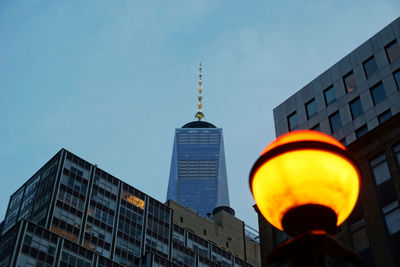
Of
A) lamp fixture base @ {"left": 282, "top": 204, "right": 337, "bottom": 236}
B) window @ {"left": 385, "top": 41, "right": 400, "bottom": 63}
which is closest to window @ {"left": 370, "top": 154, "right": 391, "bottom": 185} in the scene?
window @ {"left": 385, "top": 41, "right": 400, "bottom": 63}

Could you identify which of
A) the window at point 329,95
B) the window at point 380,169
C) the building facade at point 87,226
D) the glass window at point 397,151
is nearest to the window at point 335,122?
the window at point 329,95

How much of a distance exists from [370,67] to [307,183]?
1560 inches

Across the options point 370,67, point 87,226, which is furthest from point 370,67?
point 87,226

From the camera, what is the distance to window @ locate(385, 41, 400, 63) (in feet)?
131

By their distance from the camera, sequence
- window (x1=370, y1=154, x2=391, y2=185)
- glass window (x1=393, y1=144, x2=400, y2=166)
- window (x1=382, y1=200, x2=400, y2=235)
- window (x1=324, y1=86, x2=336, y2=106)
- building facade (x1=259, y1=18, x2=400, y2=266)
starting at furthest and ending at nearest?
1. window (x1=324, y1=86, x2=336, y2=106)
2. window (x1=370, y1=154, x2=391, y2=185)
3. glass window (x1=393, y1=144, x2=400, y2=166)
4. building facade (x1=259, y1=18, x2=400, y2=266)
5. window (x1=382, y1=200, x2=400, y2=235)

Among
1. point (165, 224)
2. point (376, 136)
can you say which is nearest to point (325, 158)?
point (376, 136)

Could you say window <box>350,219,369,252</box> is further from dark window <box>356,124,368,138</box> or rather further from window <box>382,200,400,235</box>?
dark window <box>356,124,368,138</box>

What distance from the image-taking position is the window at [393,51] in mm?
39803

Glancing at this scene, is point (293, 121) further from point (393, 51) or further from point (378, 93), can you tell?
point (393, 51)

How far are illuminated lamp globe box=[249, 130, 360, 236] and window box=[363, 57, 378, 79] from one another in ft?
127

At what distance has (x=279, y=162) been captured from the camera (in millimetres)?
4520

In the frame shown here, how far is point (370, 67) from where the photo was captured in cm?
4141

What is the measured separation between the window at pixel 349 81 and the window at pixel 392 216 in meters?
14.7

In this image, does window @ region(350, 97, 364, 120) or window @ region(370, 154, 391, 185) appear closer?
window @ region(370, 154, 391, 185)
